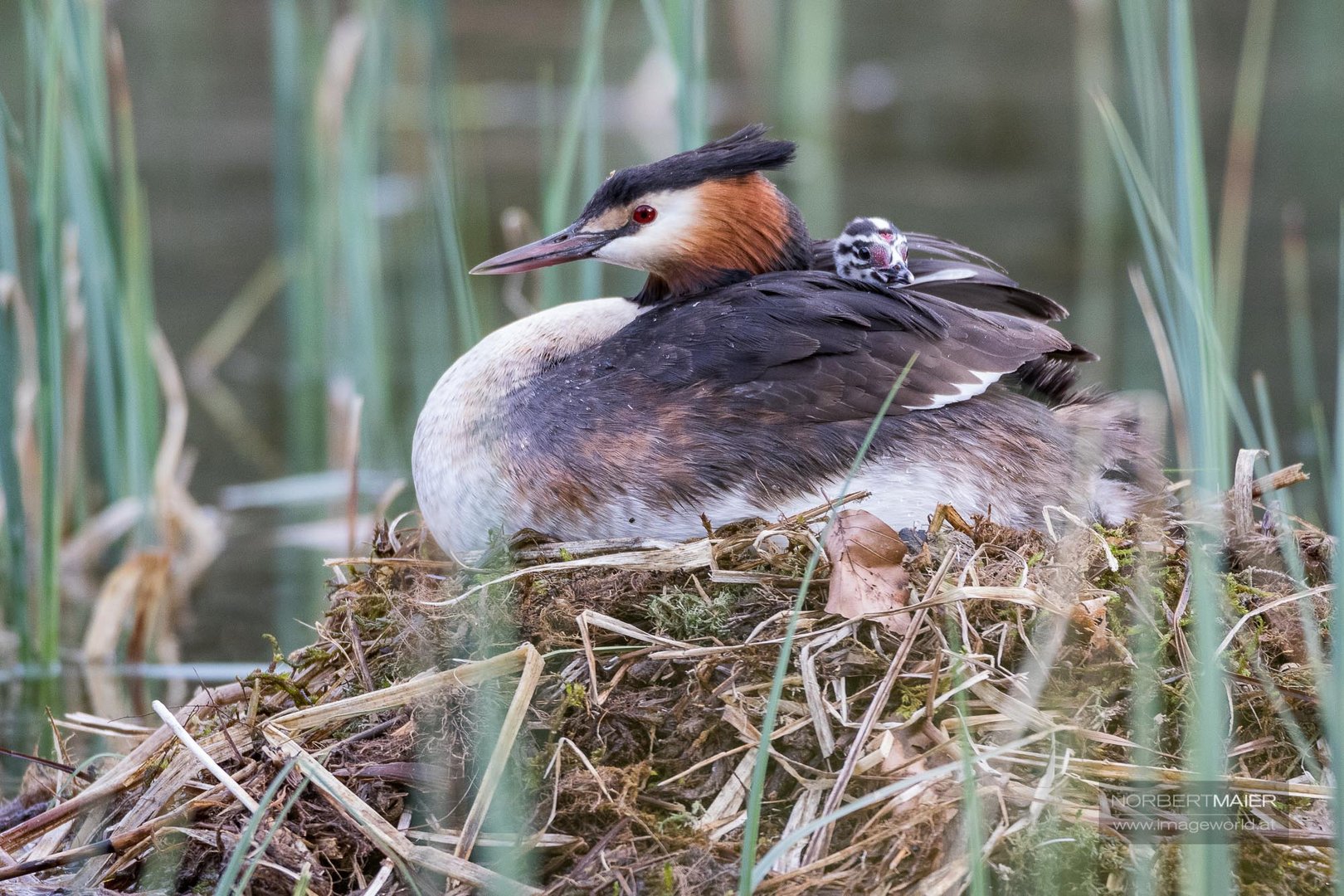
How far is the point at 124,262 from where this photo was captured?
199 inches

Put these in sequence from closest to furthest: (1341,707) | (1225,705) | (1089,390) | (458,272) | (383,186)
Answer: (1341,707) < (1225,705) < (458,272) < (1089,390) < (383,186)

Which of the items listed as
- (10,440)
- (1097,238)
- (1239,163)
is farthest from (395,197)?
(1239,163)

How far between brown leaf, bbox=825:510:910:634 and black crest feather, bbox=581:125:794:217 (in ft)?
3.81

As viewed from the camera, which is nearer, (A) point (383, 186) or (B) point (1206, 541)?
(B) point (1206, 541)

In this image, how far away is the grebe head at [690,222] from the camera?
4.03 m

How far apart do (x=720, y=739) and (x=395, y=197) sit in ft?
28.3

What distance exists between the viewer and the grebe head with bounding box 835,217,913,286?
405 centimetres

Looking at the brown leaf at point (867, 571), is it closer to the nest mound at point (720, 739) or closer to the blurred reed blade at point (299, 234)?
the nest mound at point (720, 739)

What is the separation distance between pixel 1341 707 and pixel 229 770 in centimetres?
212

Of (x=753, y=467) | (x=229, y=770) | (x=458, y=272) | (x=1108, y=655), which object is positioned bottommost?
(x=229, y=770)

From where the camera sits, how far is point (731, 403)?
3.67m

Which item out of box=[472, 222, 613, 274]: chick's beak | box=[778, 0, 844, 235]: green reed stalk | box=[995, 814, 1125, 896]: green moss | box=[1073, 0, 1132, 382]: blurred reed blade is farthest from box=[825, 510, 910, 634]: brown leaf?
box=[1073, 0, 1132, 382]: blurred reed blade

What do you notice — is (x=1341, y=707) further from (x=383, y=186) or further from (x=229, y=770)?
(x=383, y=186)

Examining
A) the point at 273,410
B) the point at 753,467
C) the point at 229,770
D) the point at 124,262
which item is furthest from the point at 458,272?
the point at 273,410
